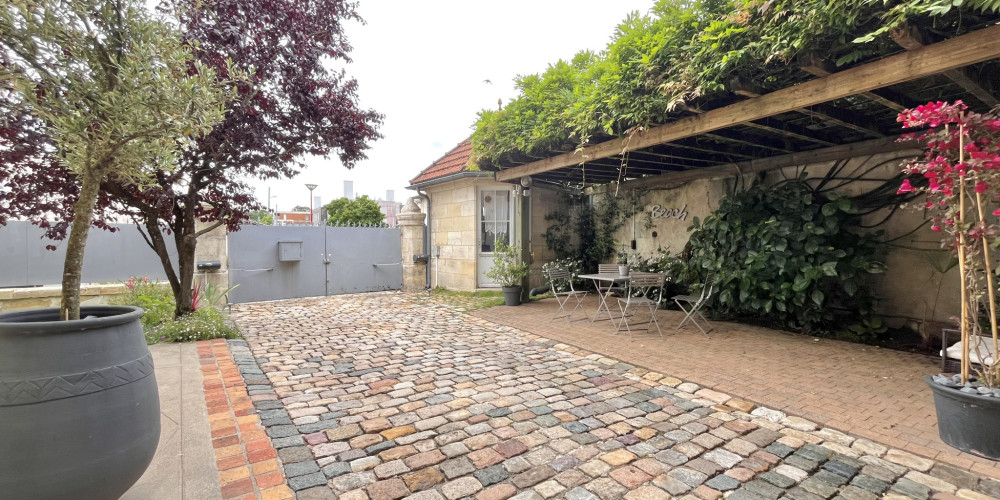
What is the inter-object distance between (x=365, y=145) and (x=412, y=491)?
4.69 m

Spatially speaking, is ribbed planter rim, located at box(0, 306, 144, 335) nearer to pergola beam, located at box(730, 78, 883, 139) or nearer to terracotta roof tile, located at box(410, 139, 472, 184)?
pergola beam, located at box(730, 78, 883, 139)

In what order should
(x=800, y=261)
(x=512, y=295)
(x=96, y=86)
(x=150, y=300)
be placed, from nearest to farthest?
(x=96, y=86) → (x=800, y=261) → (x=150, y=300) → (x=512, y=295)

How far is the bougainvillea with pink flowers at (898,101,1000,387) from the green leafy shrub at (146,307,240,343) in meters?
6.34

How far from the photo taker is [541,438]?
8.60 feet

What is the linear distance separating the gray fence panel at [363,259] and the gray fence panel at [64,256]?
315 centimetres

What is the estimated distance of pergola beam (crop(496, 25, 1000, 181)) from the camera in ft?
8.61

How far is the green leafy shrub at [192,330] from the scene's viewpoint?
466 centimetres

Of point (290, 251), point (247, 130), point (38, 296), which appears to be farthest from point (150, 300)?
point (290, 251)

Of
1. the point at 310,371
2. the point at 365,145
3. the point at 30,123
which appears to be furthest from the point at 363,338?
the point at 30,123

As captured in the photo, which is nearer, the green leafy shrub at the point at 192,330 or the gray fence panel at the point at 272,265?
the green leafy shrub at the point at 192,330

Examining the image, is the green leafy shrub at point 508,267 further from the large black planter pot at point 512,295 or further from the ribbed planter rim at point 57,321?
the ribbed planter rim at point 57,321

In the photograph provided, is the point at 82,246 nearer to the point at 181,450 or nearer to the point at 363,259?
the point at 181,450

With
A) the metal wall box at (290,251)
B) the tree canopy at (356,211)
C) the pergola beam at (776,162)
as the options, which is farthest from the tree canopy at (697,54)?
the tree canopy at (356,211)

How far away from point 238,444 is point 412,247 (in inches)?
318
